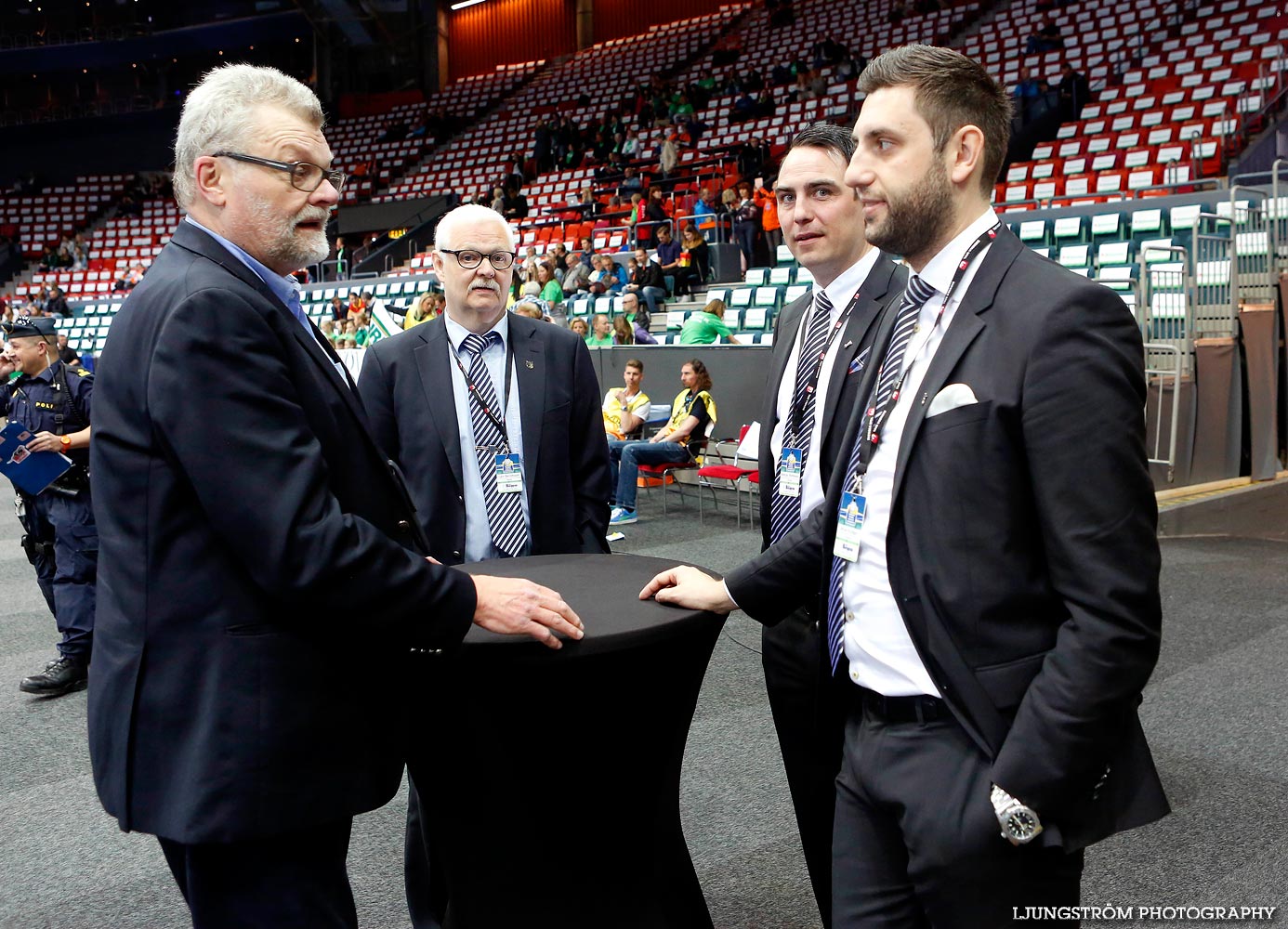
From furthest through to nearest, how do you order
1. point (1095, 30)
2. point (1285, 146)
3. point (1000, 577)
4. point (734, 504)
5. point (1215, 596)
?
point (1095, 30), point (1285, 146), point (734, 504), point (1215, 596), point (1000, 577)

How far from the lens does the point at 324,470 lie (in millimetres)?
1478

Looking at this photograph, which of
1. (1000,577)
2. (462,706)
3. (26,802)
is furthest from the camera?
(26,802)

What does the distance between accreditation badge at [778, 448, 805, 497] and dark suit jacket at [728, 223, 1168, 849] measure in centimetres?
72

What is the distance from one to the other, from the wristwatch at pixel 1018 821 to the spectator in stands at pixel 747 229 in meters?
12.2

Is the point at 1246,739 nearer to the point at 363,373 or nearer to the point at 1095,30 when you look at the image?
the point at 363,373

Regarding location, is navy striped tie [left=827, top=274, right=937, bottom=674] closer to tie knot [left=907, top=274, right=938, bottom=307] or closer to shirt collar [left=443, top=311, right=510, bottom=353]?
tie knot [left=907, top=274, right=938, bottom=307]

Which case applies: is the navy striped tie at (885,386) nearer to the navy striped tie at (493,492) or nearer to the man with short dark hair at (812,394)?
the man with short dark hair at (812,394)

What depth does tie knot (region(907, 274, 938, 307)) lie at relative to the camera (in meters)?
1.47

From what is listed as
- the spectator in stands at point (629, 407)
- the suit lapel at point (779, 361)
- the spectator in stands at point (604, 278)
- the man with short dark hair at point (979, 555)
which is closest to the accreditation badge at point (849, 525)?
the man with short dark hair at point (979, 555)

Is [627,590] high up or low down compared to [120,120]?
down

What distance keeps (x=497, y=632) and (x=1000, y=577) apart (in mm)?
765

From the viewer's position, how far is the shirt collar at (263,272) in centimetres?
158

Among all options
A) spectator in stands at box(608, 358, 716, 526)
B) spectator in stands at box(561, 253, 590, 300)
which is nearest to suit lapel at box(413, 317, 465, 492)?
spectator in stands at box(608, 358, 716, 526)

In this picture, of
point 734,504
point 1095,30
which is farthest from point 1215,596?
point 1095,30
